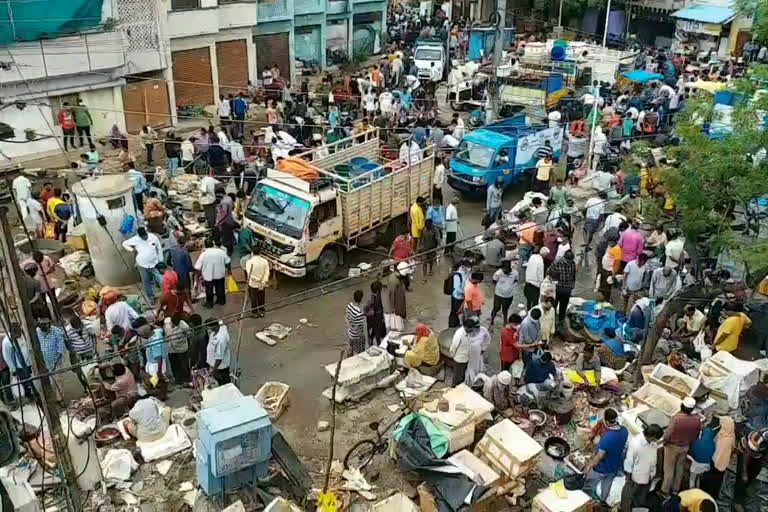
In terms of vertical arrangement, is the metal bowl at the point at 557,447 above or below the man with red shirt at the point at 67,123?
below

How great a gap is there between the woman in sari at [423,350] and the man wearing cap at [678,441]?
3718 millimetres

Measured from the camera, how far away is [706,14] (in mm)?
34344

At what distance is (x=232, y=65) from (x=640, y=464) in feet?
72.7

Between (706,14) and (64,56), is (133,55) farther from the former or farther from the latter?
(706,14)

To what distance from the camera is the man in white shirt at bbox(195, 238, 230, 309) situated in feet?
43.4

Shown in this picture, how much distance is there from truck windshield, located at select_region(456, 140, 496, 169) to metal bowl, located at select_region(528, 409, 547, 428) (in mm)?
9075

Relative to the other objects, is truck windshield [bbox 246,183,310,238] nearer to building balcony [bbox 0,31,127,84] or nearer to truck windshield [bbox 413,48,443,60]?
building balcony [bbox 0,31,127,84]

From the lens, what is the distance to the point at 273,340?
42.6ft

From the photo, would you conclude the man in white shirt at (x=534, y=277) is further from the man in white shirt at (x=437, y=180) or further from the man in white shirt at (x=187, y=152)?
the man in white shirt at (x=187, y=152)

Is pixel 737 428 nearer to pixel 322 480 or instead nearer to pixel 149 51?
pixel 322 480

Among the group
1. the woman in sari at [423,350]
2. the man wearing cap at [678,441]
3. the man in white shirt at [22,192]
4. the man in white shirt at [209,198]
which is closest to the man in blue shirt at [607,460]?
the man wearing cap at [678,441]

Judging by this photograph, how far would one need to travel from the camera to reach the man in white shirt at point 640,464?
8633mm

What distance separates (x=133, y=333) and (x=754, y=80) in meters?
9.83

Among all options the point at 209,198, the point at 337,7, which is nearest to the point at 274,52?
the point at 337,7
